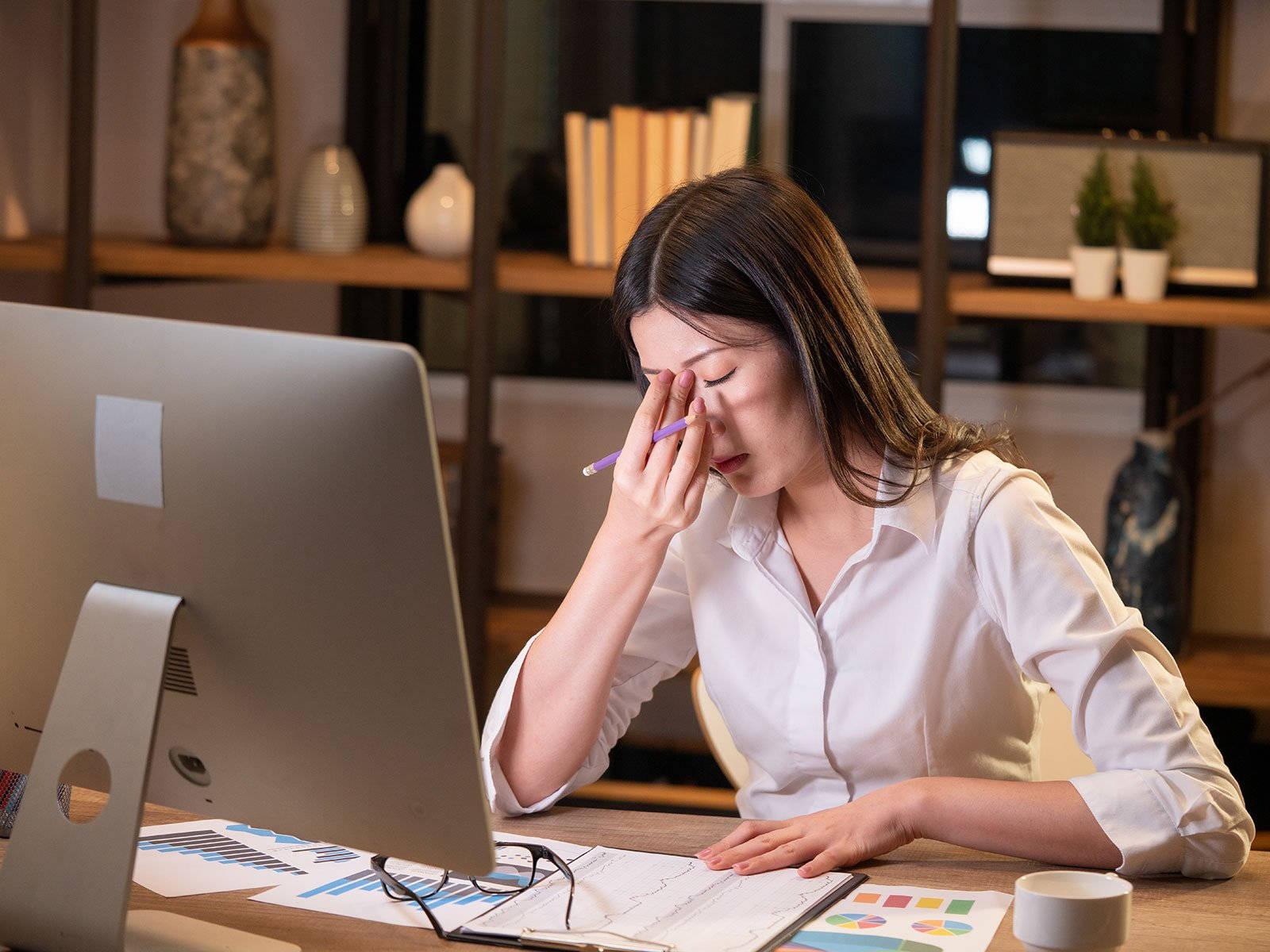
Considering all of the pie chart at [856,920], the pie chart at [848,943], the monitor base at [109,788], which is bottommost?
the pie chart at [856,920]

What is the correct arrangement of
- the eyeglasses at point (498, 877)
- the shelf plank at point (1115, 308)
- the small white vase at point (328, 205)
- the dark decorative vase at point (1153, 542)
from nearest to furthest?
the eyeglasses at point (498, 877)
the shelf plank at point (1115, 308)
the dark decorative vase at point (1153, 542)
the small white vase at point (328, 205)

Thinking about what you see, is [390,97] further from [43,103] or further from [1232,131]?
[1232,131]


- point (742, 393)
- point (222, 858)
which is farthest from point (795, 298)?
point (222, 858)

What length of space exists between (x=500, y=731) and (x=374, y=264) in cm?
157

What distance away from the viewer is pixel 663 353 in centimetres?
145

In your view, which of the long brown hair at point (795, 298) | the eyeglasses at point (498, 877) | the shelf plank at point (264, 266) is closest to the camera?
the eyeglasses at point (498, 877)

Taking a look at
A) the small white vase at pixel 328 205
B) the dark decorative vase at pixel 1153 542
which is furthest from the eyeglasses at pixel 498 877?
the small white vase at pixel 328 205

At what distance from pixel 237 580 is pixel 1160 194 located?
2.12 m

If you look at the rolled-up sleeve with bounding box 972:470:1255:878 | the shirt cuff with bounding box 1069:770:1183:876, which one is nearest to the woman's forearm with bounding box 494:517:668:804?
the rolled-up sleeve with bounding box 972:470:1255:878

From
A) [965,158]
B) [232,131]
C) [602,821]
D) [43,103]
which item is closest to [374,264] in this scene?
[232,131]

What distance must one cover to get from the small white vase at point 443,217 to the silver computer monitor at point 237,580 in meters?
1.87

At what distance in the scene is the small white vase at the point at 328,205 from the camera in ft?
9.64

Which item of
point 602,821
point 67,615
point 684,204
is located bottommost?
point 602,821

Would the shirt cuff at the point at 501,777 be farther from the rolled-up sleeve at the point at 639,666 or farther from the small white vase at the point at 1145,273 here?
the small white vase at the point at 1145,273
